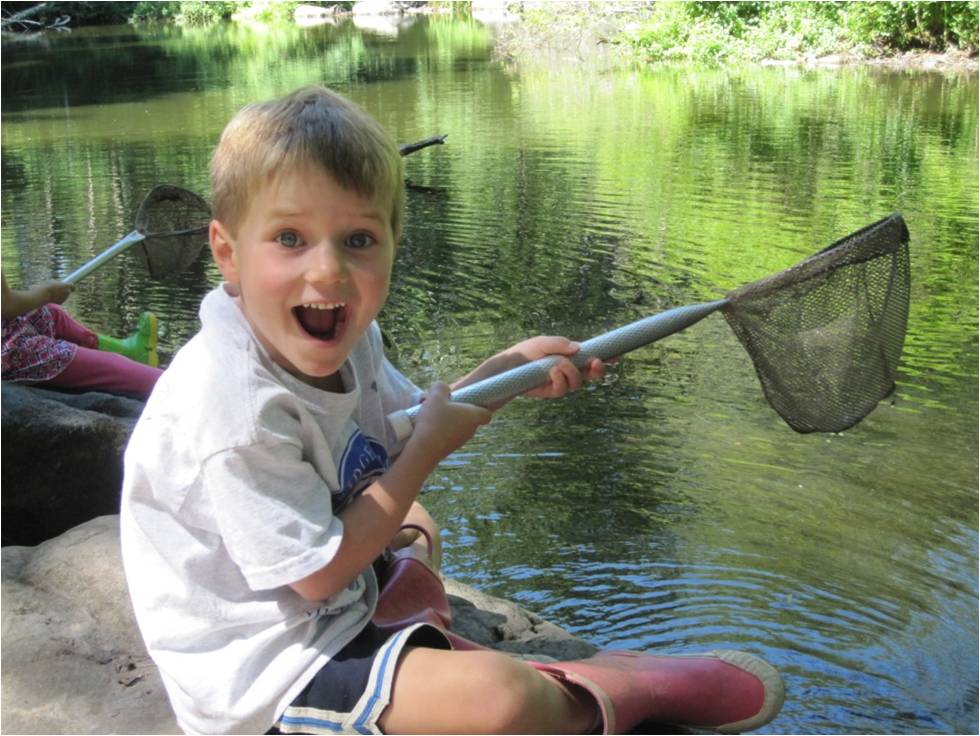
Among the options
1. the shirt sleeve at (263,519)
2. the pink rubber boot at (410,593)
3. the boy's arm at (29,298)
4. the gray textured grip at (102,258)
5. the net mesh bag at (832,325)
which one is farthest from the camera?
the gray textured grip at (102,258)

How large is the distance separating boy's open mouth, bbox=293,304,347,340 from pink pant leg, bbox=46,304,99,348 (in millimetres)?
2624

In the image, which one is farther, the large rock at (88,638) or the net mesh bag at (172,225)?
the net mesh bag at (172,225)

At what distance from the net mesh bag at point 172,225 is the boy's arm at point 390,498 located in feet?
11.5

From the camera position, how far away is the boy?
6.36 feet

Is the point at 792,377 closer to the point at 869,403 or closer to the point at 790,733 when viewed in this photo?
the point at 869,403

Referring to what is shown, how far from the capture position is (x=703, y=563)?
13.0 ft

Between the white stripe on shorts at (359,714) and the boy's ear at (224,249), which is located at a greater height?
the boy's ear at (224,249)

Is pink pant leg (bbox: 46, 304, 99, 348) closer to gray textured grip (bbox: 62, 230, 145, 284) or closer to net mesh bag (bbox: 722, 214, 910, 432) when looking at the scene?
gray textured grip (bbox: 62, 230, 145, 284)

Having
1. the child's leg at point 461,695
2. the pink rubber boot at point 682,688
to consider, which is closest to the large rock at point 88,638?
the pink rubber boot at point 682,688

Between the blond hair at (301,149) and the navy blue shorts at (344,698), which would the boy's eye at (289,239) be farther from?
the navy blue shorts at (344,698)

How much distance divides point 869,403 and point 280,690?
5.19 ft

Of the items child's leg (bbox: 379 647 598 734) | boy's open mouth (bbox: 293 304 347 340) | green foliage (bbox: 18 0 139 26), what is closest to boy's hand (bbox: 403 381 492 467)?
boy's open mouth (bbox: 293 304 347 340)

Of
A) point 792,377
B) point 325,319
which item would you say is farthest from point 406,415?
point 792,377

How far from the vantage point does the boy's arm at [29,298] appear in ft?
13.2
